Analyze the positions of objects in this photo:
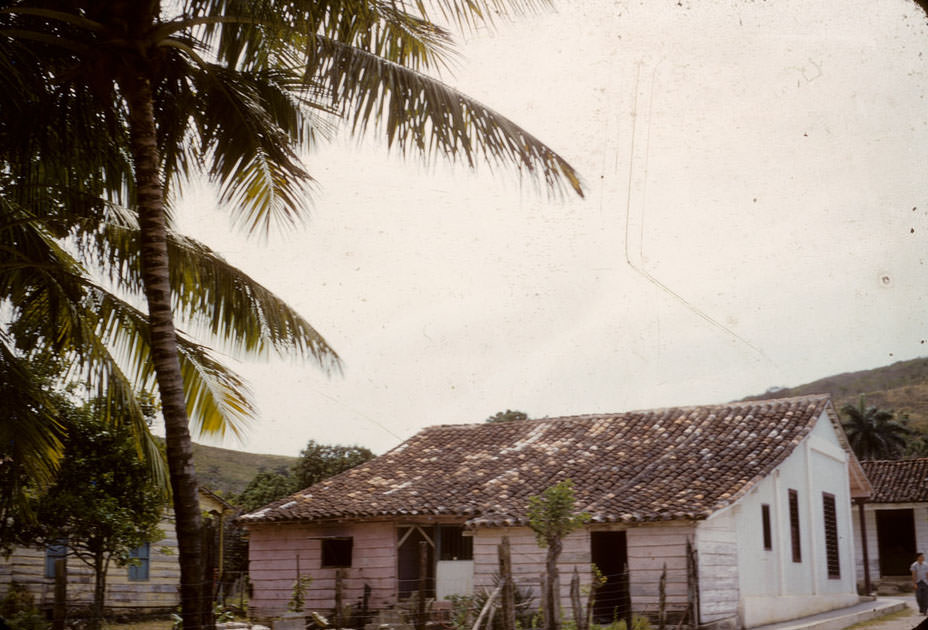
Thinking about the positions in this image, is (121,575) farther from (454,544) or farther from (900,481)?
(900,481)

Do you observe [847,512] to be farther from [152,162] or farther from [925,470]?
[152,162]

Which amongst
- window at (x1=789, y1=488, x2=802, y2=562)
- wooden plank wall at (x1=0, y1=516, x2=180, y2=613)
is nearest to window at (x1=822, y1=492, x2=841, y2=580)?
window at (x1=789, y1=488, x2=802, y2=562)

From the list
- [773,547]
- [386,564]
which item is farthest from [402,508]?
[773,547]

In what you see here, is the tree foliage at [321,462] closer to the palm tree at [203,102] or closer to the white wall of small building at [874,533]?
the white wall of small building at [874,533]

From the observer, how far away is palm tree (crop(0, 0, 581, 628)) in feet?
21.7

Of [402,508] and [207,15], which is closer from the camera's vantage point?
[207,15]

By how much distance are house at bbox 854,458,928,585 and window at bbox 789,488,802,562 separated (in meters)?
2.55

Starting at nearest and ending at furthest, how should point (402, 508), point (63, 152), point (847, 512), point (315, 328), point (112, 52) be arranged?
point (112, 52), point (63, 152), point (315, 328), point (402, 508), point (847, 512)

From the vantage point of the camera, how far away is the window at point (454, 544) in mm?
17016

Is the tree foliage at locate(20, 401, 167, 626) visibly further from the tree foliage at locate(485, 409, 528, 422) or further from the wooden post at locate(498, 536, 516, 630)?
the tree foliage at locate(485, 409, 528, 422)

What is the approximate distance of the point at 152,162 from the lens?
6.84 metres

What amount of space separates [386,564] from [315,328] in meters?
8.39

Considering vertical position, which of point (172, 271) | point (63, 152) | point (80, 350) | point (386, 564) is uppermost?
point (63, 152)

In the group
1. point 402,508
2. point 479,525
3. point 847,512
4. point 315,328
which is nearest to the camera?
point 315,328
